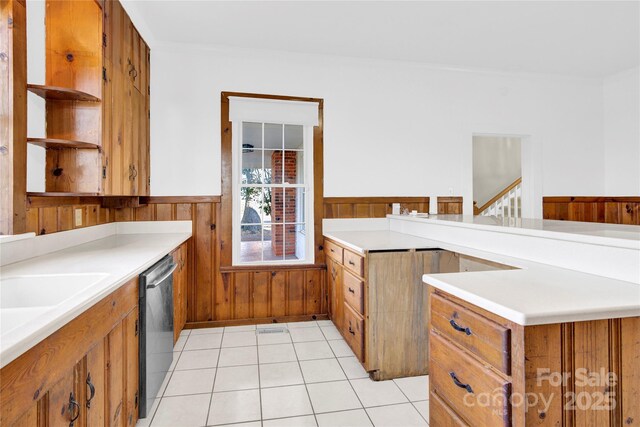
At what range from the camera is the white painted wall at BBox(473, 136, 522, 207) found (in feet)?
21.9

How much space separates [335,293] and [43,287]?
7.29 ft

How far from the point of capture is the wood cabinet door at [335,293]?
3.09 metres

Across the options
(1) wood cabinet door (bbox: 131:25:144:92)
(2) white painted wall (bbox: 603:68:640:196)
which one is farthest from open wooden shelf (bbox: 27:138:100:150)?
(2) white painted wall (bbox: 603:68:640:196)

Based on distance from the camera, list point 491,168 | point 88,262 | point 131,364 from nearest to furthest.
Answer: point 131,364
point 88,262
point 491,168

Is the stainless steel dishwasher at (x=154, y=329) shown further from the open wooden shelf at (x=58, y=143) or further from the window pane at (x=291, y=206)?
the window pane at (x=291, y=206)

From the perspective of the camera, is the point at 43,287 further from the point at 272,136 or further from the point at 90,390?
the point at 272,136

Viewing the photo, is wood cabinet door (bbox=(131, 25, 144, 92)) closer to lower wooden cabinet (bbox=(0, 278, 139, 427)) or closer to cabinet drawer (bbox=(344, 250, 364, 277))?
lower wooden cabinet (bbox=(0, 278, 139, 427))

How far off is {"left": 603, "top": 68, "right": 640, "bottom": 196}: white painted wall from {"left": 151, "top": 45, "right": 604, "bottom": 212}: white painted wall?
0.36ft

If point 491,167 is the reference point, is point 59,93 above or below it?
below

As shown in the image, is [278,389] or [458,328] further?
[278,389]

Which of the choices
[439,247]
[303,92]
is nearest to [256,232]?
[303,92]

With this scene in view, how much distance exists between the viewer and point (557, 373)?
1114 millimetres

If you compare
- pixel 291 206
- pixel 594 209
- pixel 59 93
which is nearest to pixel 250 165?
pixel 291 206

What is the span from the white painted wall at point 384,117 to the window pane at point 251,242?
1.79ft
